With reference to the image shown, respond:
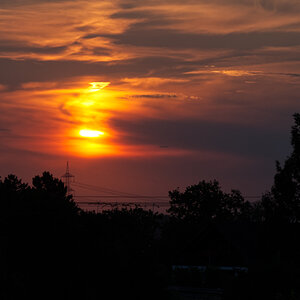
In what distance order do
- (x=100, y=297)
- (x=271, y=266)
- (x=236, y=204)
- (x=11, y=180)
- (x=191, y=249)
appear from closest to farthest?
1. (x=100, y=297)
2. (x=271, y=266)
3. (x=191, y=249)
4. (x=11, y=180)
5. (x=236, y=204)

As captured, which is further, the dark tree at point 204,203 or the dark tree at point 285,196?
the dark tree at point 204,203

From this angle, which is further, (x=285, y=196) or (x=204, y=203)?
(x=204, y=203)

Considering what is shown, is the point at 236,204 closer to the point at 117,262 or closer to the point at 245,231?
→ the point at 245,231

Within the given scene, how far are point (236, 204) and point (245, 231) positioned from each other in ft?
182

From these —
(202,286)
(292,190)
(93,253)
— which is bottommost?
(202,286)

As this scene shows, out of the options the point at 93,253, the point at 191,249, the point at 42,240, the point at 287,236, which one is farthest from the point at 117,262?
the point at 191,249

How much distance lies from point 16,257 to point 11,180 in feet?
167

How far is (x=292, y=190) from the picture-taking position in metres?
61.7

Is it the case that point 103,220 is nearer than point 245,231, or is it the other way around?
point 103,220

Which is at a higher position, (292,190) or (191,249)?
(292,190)

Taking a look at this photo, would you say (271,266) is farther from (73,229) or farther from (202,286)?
(202,286)

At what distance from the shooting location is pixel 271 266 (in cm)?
3331

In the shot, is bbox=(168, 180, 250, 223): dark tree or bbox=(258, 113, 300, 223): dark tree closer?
bbox=(258, 113, 300, 223): dark tree

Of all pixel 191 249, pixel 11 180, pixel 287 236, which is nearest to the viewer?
pixel 287 236
